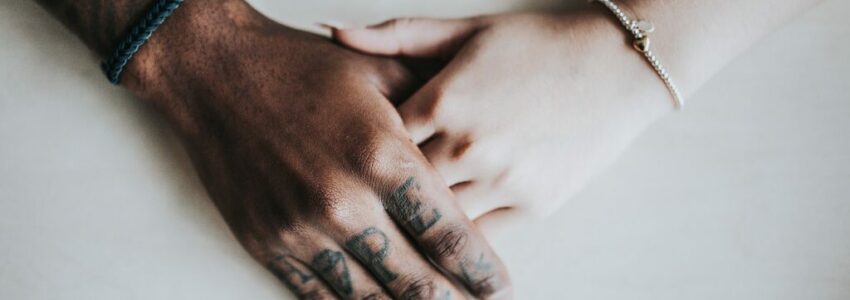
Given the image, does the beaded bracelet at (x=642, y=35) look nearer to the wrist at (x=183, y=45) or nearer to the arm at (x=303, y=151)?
the arm at (x=303, y=151)

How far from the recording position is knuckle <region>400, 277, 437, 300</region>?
36.3 inches

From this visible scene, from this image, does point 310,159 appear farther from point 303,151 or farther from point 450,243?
point 450,243

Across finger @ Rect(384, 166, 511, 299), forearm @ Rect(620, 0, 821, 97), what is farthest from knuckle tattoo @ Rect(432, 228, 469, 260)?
forearm @ Rect(620, 0, 821, 97)

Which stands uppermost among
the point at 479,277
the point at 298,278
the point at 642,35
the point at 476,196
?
the point at 642,35

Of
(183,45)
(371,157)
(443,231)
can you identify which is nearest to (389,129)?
(371,157)

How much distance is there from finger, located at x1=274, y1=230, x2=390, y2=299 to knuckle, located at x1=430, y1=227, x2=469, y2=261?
0.34 feet

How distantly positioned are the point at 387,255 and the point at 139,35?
1.49ft

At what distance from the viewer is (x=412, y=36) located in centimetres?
97

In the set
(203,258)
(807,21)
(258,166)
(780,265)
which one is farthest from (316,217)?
(807,21)

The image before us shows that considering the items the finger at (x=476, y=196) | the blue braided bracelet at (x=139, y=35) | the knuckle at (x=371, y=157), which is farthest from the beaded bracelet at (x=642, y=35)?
the blue braided bracelet at (x=139, y=35)

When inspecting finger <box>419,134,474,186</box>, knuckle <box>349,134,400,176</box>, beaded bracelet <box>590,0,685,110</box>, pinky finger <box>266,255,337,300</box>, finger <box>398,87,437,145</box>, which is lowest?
pinky finger <box>266,255,337,300</box>

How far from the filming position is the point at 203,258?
100cm

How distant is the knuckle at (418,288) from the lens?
0.92m

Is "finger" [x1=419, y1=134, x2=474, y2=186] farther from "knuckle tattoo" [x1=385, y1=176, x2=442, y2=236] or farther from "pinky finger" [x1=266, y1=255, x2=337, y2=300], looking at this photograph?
"pinky finger" [x1=266, y1=255, x2=337, y2=300]
